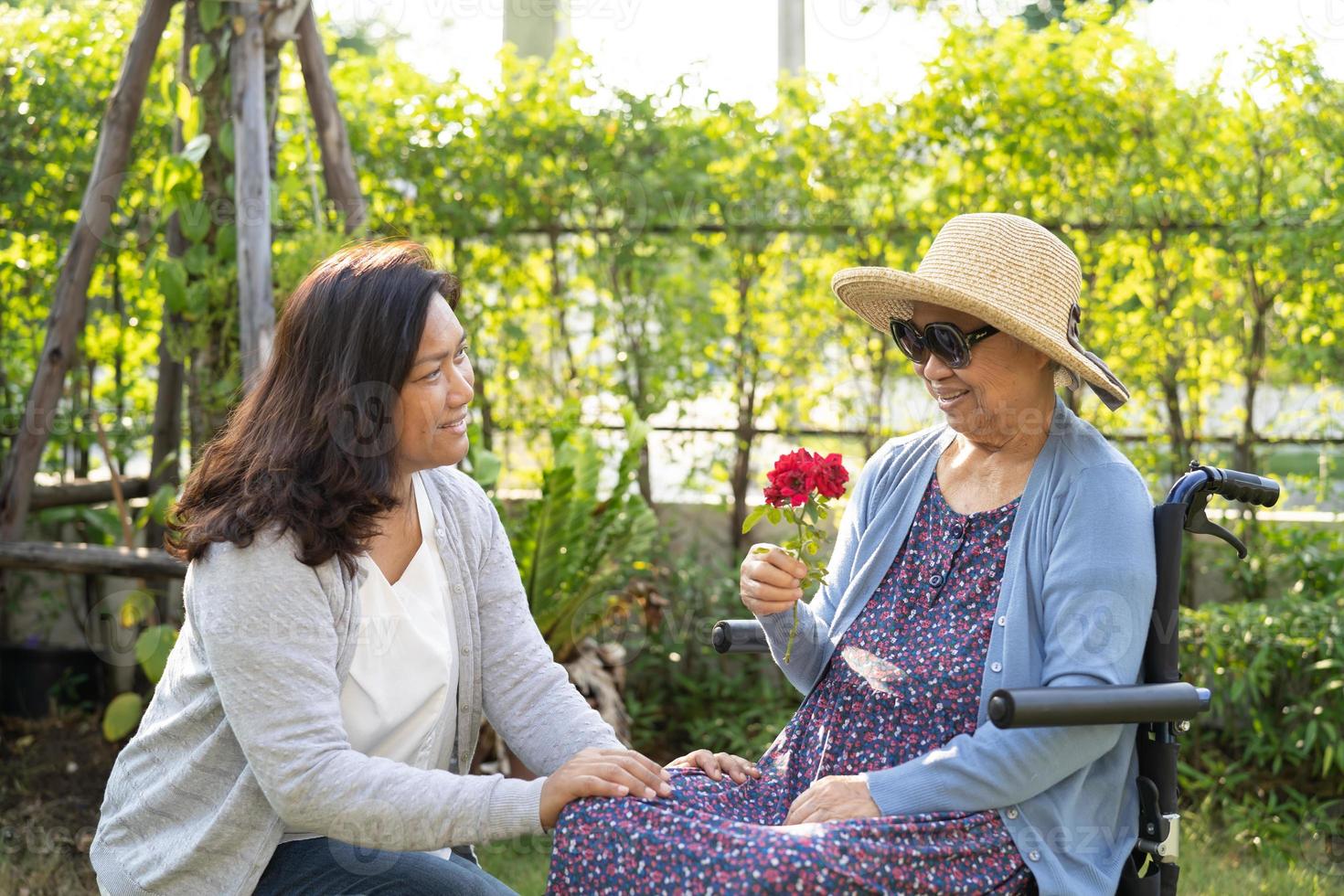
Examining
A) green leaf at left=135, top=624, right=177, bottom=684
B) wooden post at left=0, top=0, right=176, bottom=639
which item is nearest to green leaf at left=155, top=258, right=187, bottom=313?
wooden post at left=0, top=0, right=176, bottom=639

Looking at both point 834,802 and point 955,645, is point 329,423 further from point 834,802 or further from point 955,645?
point 955,645

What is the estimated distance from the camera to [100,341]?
5395mm

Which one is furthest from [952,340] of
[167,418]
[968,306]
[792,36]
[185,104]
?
[792,36]

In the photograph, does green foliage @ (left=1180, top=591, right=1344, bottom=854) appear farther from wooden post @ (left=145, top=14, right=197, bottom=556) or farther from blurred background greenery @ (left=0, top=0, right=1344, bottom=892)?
wooden post @ (left=145, top=14, right=197, bottom=556)

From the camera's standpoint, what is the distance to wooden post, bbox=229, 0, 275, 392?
159 inches

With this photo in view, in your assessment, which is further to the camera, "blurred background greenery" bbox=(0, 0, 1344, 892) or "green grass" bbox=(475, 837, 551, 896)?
"blurred background greenery" bbox=(0, 0, 1344, 892)

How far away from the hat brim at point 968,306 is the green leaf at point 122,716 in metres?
2.91

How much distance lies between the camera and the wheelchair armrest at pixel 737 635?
266 centimetres

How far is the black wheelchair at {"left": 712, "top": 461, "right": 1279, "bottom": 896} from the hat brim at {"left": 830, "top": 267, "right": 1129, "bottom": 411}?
0.78 ft

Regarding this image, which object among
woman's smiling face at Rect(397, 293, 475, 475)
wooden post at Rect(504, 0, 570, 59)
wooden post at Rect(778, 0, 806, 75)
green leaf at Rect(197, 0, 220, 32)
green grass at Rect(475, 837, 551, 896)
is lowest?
green grass at Rect(475, 837, 551, 896)

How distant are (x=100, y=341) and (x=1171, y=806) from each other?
14.8 feet

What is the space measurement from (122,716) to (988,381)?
3158 millimetres

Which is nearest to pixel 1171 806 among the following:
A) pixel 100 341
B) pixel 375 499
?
pixel 375 499

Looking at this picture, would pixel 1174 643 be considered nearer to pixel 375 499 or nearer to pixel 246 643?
pixel 375 499
